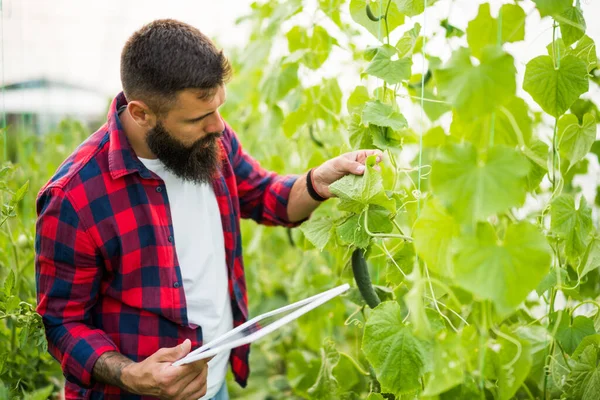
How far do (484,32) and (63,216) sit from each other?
927 millimetres

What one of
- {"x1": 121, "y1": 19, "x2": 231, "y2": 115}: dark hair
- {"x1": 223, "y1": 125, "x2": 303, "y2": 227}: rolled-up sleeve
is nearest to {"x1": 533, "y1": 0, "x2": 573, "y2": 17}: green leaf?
{"x1": 121, "y1": 19, "x2": 231, "y2": 115}: dark hair

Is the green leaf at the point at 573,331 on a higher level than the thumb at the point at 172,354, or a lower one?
higher

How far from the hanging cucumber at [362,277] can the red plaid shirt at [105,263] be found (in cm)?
42

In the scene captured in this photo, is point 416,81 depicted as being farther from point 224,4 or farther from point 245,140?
point 224,4

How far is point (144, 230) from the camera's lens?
1.36 meters

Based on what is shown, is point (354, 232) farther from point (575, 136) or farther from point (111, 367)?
point (111, 367)

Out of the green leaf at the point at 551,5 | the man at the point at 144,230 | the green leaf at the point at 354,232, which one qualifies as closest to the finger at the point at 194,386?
the man at the point at 144,230

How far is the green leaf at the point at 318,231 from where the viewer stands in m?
1.24

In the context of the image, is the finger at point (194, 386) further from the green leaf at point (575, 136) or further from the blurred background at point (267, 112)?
the green leaf at point (575, 136)

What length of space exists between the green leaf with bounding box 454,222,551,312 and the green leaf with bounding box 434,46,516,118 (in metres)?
0.16

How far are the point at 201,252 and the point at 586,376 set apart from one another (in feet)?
2.90

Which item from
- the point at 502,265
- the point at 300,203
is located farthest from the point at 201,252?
the point at 502,265

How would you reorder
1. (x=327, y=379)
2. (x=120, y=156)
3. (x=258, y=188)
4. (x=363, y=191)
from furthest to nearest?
(x=258, y=188), (x=327, y=379), (x=120, y=156), (x=363, y=191)

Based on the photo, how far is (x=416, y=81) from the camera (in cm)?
163
